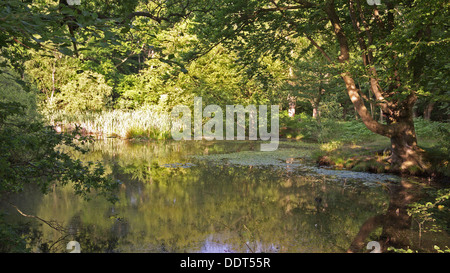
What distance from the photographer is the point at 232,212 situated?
5.04m

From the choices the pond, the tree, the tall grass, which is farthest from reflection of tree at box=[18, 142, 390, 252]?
the tall grass

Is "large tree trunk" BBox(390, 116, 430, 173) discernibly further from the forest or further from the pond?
the pond

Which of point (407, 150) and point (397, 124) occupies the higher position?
point (397, 124)

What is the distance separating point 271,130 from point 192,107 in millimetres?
4286

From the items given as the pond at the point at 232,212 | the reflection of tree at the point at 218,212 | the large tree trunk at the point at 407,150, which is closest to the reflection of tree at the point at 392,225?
the pond at the point at 232,212

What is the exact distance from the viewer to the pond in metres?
3.86

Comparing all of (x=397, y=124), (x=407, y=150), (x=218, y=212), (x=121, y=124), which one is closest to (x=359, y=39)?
(x=397, y=124)

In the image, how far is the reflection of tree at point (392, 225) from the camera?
13.2 ft

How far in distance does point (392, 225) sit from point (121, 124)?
12449mm

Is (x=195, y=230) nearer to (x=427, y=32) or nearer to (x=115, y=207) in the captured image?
(x=115, y=207)

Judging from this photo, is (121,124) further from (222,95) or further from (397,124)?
(397,124)

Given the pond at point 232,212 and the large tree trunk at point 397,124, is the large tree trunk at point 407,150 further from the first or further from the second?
the pond at point 232,212

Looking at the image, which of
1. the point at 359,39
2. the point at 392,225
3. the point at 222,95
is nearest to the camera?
the point at 392,225

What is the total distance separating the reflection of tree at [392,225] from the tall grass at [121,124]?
10.6 m
